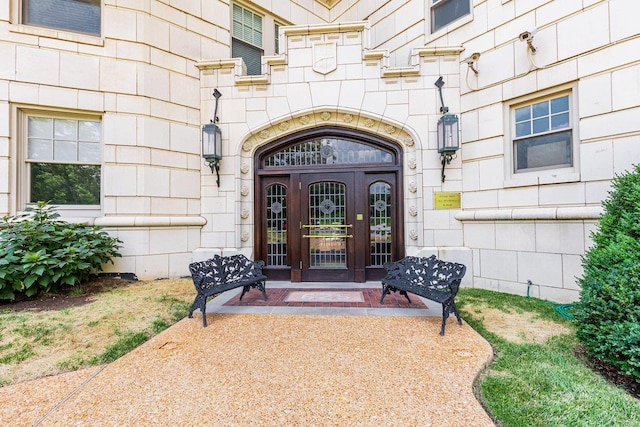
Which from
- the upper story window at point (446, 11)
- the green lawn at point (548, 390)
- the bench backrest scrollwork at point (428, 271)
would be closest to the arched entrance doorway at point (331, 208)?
the bench backrest scrollwork at point (428, 271)

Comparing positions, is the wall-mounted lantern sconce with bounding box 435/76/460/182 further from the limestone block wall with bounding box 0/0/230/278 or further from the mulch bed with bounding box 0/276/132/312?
the mulch bed with bounding box 0/276/132/312

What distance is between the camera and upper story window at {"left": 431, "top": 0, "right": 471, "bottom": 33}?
5531mm

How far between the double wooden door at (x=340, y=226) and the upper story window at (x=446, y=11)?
11.2 feet

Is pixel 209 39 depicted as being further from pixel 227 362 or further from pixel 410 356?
pixel 410 356

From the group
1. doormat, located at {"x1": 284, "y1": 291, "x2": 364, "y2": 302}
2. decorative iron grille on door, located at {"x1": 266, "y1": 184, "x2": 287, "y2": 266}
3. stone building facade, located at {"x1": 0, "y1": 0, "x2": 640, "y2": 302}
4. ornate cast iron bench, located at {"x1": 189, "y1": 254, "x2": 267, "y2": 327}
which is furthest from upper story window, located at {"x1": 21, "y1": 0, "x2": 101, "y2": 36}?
doormat, located at {"x1": 284, "y1": 291, "x2": 364, "y2": 302}

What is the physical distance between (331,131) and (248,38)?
334 centimetres

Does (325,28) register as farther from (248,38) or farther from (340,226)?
(340,226)

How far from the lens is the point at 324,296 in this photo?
480cm

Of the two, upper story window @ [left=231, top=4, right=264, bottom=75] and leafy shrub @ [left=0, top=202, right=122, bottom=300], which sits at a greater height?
upper story window @ [left=231, top=4, right=264, bottom=75]

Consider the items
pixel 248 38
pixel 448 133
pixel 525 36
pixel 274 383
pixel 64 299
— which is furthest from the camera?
pixel 248 38

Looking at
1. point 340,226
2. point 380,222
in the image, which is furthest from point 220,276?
point 380,222

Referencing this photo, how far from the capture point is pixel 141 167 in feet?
Answer: 17.6

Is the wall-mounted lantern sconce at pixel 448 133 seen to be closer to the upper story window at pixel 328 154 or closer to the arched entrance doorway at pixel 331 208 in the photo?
the arched entrance doorway at pixel 331 208

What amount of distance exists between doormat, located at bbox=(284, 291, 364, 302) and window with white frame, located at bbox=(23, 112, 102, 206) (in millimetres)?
4382
